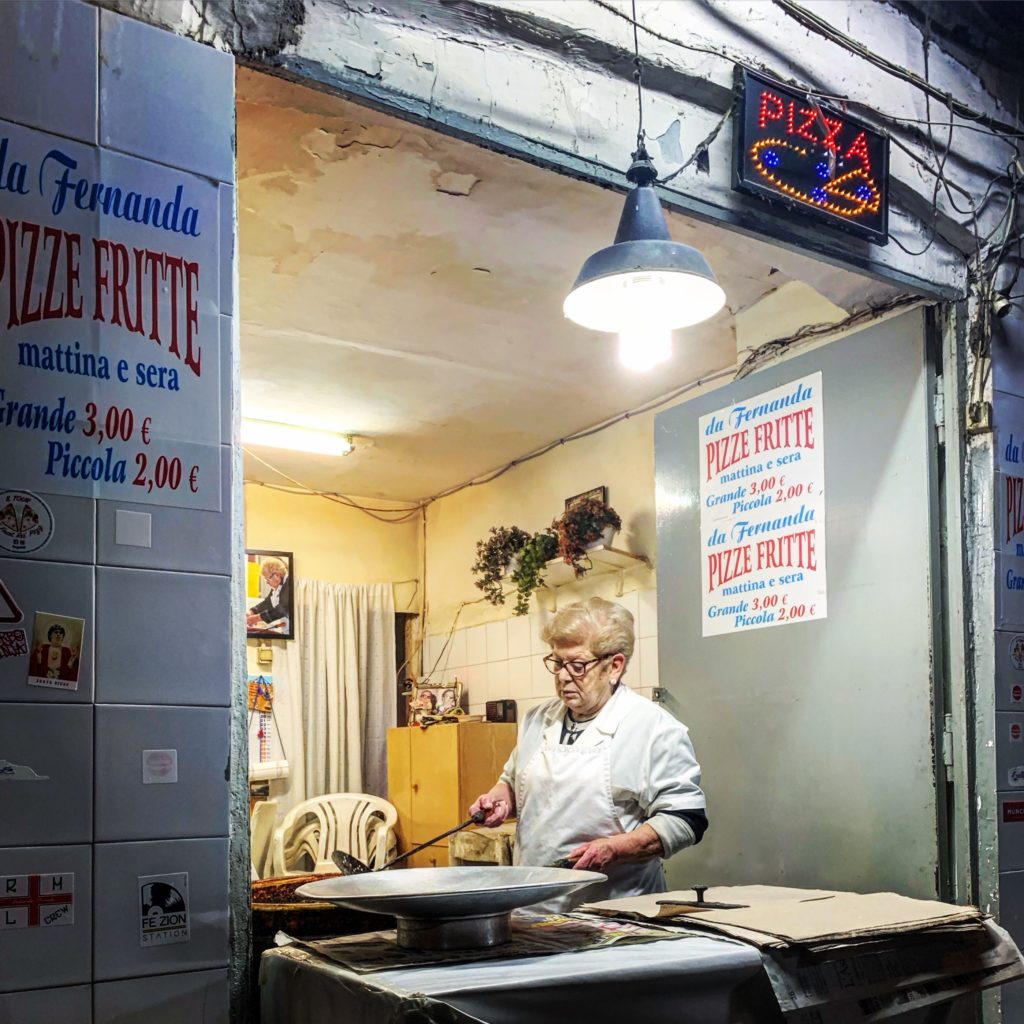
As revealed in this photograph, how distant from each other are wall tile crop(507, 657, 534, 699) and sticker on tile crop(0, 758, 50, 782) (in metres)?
4.95

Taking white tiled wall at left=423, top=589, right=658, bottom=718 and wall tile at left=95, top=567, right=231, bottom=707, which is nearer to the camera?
wall tile at left=95, top=567, right=231, bottom=707

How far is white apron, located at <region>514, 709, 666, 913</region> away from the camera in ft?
10.1

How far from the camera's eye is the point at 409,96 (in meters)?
2.32

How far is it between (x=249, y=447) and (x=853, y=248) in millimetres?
4259

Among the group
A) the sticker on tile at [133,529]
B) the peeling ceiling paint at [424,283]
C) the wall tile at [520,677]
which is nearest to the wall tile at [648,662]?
the wall tile at [520,677]

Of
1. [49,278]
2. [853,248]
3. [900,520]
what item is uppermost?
[853,248]

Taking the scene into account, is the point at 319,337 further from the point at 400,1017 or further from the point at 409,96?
the point at 400,1017

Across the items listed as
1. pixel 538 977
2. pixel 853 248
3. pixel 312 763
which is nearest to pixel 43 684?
pixel 538 977

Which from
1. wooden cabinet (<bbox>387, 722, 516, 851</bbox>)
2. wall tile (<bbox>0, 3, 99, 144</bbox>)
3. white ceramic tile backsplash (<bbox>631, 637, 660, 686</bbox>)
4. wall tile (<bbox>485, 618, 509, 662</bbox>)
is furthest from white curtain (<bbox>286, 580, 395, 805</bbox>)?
wall tile (<bbox>0, 3, 99, 144</bbox>)

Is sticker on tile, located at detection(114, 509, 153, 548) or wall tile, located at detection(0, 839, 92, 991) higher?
sticker on tile, located at detection(114, 509, 153, 548)

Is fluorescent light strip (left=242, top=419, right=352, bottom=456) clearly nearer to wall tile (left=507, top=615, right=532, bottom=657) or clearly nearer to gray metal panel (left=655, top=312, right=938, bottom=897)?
wall tile (left=507, top=615, right=532, bottom=657)

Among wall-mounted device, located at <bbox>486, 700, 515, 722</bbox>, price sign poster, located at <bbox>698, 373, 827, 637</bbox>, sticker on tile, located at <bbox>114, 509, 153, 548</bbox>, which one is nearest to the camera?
sticker on tile, located at <bbox>114, 509, 153, 548</bbox>

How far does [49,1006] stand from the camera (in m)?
1.67

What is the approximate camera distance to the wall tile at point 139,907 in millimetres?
1733
